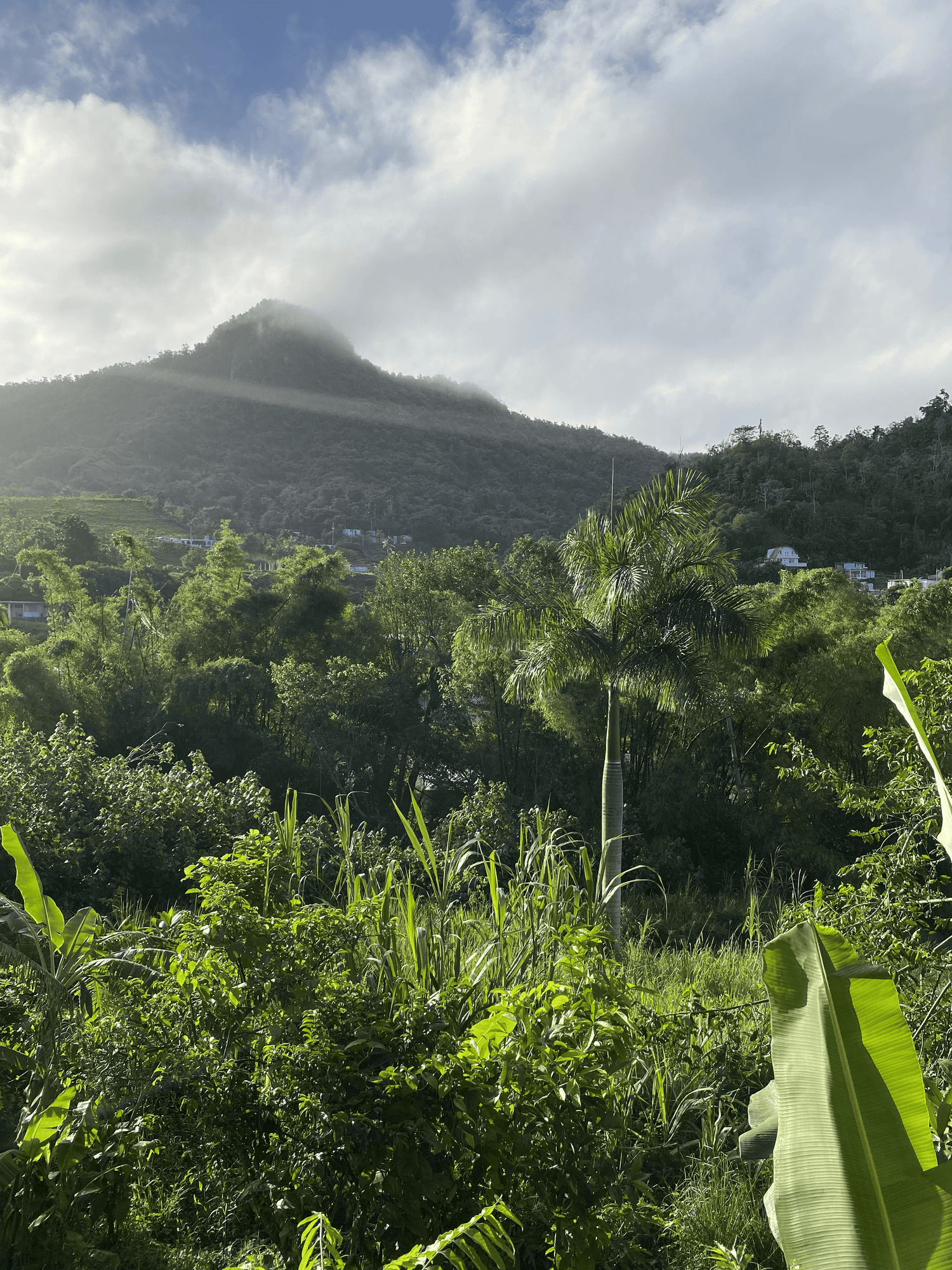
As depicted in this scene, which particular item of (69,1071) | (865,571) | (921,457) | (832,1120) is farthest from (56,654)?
(921,457)

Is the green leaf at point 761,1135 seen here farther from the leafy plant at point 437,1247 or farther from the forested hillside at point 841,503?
the forested hillside at point 841,503

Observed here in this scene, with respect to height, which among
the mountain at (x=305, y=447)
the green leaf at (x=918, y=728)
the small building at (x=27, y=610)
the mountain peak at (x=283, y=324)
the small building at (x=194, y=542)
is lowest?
the small building at (x=27, y=610)

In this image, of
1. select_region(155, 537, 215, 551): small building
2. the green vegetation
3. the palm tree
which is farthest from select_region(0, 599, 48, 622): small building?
the green vegetation

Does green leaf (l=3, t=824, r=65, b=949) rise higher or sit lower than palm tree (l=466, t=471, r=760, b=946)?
lower

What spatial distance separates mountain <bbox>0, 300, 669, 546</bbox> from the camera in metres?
60.7

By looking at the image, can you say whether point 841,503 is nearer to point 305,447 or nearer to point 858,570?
point 858,570

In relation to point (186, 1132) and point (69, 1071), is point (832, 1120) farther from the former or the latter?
point (69, 1071)

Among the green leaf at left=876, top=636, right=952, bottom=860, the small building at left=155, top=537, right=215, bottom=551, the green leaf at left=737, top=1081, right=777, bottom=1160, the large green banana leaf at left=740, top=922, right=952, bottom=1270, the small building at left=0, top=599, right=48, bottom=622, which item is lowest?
the small building at left=0, top=599, right=48, bottom=622

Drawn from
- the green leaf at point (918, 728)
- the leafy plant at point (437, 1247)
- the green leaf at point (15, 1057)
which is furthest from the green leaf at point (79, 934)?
the green leaf at point (918, 728)

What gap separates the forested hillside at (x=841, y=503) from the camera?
34.4 metres

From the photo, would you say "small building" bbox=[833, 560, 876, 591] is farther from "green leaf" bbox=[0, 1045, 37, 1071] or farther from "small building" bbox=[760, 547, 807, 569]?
"green leaf" bbox=[0, 1045, 37, 1071]

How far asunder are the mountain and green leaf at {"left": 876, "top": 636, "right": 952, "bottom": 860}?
46.0 meters

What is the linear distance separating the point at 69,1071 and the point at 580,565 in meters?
9.04

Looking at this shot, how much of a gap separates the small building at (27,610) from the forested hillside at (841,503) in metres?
32.7
